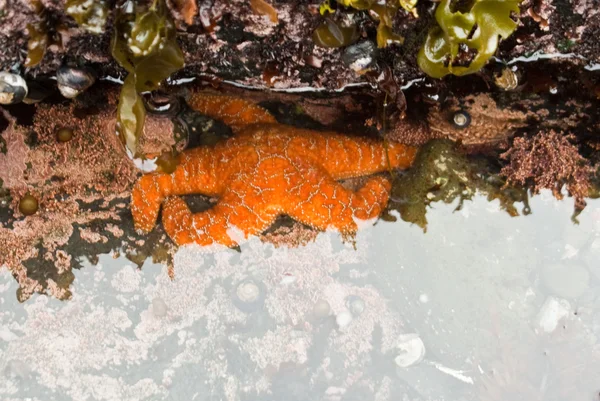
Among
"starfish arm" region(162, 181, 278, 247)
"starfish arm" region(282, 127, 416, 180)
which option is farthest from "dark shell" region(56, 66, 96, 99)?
"starfish arm" region(282, 127, 416, 180)

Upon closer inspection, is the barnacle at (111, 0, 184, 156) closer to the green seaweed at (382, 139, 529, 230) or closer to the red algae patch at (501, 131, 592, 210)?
the green seaweed at (382, 139, 529, 230)

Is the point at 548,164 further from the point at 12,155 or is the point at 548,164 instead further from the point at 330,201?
the point at 12,155

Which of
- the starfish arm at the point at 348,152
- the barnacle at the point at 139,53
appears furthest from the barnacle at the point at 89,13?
the starfish arm at the point at 348,152

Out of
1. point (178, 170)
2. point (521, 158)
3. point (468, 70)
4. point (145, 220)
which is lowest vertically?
point (145, 220)

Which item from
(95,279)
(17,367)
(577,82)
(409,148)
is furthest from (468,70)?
(17,367)

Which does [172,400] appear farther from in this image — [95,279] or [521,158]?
[521,158]

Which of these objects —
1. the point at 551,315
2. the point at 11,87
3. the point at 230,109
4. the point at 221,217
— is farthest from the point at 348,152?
the point at 11,87
